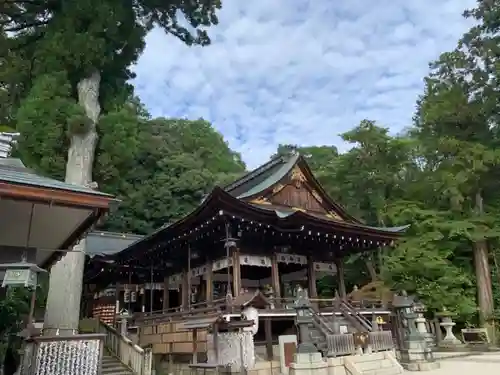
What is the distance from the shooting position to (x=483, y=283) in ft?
67.3

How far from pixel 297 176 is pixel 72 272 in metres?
9.23

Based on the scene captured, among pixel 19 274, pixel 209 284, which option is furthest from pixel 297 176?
pixel 19 274

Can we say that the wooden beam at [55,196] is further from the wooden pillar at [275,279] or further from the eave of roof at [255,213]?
the wooden pillar at [275,279]

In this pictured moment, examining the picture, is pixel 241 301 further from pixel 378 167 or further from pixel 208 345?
pixel 378 167

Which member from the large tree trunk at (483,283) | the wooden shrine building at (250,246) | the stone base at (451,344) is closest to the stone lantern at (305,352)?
the wooden shrine building at (250,246)

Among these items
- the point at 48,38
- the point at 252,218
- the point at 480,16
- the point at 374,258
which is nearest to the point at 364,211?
the point at 374,258

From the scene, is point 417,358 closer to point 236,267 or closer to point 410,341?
point 410,341

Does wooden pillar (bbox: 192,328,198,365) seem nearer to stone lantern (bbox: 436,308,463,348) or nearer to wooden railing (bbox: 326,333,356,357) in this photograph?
wooden railing (bbox: 326,333,356,357)

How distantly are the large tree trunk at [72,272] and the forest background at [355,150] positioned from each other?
379 mm

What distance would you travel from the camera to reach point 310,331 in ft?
36.4

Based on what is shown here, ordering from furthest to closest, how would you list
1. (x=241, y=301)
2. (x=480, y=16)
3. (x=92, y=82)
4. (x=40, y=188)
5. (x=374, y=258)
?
(x=374, y=258), (x=480, y=16), (x=92, y=82), (x=241, y=301), (x=40, y=188)

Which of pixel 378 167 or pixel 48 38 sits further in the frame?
pixel 378 167

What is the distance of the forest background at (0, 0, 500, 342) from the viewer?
1345 centimetres

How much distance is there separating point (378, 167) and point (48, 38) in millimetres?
18093
